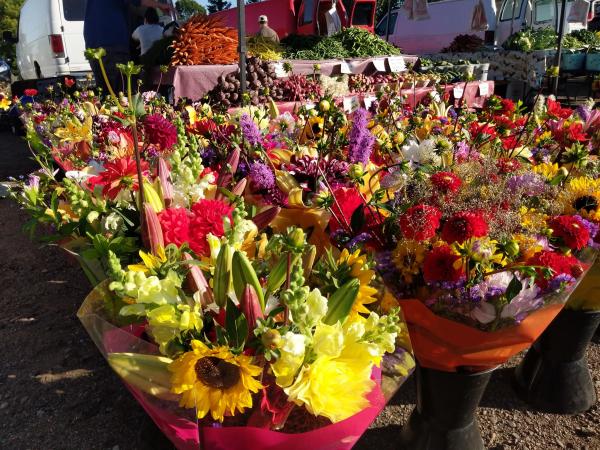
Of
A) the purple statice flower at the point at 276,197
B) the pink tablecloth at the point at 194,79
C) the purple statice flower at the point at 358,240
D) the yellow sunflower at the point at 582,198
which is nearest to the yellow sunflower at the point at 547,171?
the yellow sunflower at the point at 582,198

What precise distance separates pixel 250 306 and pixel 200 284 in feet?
0.42

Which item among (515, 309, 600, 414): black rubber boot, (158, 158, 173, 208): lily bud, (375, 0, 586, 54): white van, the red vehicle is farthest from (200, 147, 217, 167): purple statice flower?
(375, 0, 586, 54): white van

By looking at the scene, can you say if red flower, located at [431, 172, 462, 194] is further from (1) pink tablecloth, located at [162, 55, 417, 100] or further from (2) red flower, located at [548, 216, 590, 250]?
(1) pink tablecloth, located at [162, 55, 417, 100]

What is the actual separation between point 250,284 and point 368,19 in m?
14.4

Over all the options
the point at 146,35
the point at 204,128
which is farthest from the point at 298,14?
the point at 204,128

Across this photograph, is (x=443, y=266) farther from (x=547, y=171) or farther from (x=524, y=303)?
(x=547, y=171)

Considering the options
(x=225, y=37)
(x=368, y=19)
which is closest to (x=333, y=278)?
(x=225, y=37)

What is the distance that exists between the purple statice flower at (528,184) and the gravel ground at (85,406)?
989 millimetres

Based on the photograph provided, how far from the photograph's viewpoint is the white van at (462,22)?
1158 centimetres

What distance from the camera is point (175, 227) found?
0.99m

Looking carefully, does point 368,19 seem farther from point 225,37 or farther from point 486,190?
point 486,190

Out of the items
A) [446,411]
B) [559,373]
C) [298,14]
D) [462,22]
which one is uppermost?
[298,14]

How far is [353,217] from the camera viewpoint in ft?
4.06

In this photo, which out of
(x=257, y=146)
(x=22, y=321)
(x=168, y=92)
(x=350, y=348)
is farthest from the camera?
(x=168, y=92)
